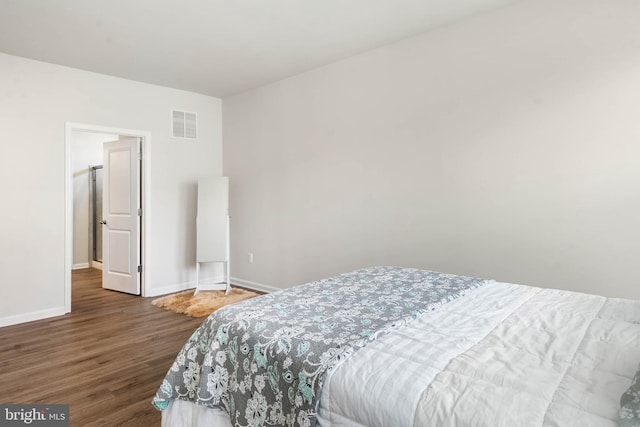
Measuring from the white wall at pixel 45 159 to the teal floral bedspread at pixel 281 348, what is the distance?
3.12m

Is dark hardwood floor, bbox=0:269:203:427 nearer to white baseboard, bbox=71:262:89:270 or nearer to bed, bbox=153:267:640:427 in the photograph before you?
bed, bbox=153:267:640:427

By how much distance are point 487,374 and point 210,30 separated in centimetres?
322

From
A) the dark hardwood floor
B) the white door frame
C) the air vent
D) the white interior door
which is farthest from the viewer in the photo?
the air vent

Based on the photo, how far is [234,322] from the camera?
1.52m

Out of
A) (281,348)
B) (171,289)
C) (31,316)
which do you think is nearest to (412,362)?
(281,348)

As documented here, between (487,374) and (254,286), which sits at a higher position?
(487,374)

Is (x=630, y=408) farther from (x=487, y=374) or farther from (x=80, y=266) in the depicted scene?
(x=80, y=266)

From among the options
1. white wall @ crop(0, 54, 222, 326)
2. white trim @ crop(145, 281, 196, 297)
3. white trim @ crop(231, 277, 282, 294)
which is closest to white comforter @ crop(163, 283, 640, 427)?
white trim @ crop(231, 277, 282, 294)

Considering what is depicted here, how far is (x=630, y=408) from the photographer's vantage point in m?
0.82

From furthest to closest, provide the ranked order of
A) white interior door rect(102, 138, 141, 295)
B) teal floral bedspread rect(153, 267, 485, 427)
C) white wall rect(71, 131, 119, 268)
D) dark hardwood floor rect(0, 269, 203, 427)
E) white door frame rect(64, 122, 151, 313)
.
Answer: white wall rect(71, 131, 119, 268) < white interior door rect(102, 138, 141, 295) < white door frame rect(64, 122, 151, 313) < dark hardwood floor rect(0, 269, 203, 427) < teal floral bedspread rect(153, 267, 485, 427)

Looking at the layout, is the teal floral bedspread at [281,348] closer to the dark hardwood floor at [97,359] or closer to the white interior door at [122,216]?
the dark hardwood floor at [97,359]

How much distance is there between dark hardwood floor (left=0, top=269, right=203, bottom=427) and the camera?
216cm

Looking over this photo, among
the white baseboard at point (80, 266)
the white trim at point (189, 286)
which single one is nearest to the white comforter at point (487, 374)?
the white trim at point (189, 286)

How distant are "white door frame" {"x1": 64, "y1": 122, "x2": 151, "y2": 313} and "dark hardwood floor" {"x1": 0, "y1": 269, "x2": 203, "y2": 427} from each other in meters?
0.39
